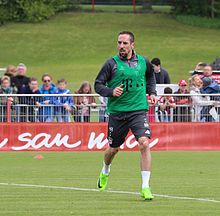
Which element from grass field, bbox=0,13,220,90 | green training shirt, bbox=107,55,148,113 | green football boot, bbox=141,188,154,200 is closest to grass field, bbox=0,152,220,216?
green football boot, bbox=141,188,154,200

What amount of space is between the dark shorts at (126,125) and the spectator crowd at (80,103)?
9.08m

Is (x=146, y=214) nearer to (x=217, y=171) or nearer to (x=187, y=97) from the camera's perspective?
(x=217, y=171)

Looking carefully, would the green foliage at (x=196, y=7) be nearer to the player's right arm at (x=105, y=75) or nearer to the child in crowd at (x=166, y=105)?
the child in crowd at (x=166, y=105)

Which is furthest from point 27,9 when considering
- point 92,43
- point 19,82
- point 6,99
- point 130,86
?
point 130,86

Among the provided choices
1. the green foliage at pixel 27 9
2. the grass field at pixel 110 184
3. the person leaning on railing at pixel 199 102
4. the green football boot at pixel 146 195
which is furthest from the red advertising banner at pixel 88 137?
the green foliage at pixel 27 9

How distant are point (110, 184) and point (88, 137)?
8031 millimetres

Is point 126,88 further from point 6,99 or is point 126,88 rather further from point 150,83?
point 6,99

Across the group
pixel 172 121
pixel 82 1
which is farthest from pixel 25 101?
pixel 82 1

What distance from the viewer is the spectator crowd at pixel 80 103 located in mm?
23078

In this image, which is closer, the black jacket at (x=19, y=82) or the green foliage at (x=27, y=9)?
the black jacket at (x=19, y=82)

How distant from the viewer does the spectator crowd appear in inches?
909

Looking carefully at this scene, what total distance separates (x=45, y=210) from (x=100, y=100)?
Answer: 11165mm

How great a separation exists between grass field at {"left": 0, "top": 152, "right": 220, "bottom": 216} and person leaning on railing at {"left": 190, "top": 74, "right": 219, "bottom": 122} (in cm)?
113

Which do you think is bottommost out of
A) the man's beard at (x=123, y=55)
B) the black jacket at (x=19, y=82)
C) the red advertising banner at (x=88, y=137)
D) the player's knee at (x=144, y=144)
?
the red advertising banner at (x=88, y=137)
